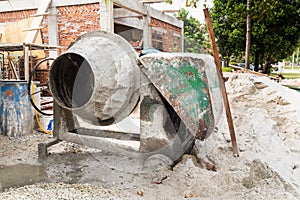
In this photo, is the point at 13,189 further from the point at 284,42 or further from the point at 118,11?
the point at 284,42

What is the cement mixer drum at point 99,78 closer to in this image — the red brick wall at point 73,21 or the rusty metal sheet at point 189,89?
the rusty metal sheet at point 189,89

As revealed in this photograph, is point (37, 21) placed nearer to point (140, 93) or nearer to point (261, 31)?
point (140, 93)

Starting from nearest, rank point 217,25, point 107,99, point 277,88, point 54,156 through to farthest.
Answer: point 107,99 → point 54,156 → point 277,88 → point 217,25

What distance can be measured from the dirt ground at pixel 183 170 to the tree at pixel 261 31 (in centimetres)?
828

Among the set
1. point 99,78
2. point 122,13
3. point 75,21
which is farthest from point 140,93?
point 122,13

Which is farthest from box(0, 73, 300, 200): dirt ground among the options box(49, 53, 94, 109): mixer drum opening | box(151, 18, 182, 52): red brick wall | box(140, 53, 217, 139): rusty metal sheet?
box(151, 18, 182, 52): red brick wall

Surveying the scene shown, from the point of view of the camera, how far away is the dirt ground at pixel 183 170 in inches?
106

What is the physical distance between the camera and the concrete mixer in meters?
2.84

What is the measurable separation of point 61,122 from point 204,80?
1.94m

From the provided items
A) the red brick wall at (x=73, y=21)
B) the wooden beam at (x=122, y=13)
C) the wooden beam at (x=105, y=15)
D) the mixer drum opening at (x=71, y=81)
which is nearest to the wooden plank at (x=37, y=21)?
the red brick wall at (x=73, y=21)

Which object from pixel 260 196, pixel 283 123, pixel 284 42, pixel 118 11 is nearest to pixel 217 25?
pixel 284 42

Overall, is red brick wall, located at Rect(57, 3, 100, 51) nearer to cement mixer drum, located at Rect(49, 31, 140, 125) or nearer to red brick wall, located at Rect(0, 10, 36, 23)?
red brick wall, located at Rect(0, 10, 36, 23)

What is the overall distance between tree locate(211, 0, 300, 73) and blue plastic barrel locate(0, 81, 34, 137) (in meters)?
9.16

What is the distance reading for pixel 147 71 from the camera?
3.04 m
